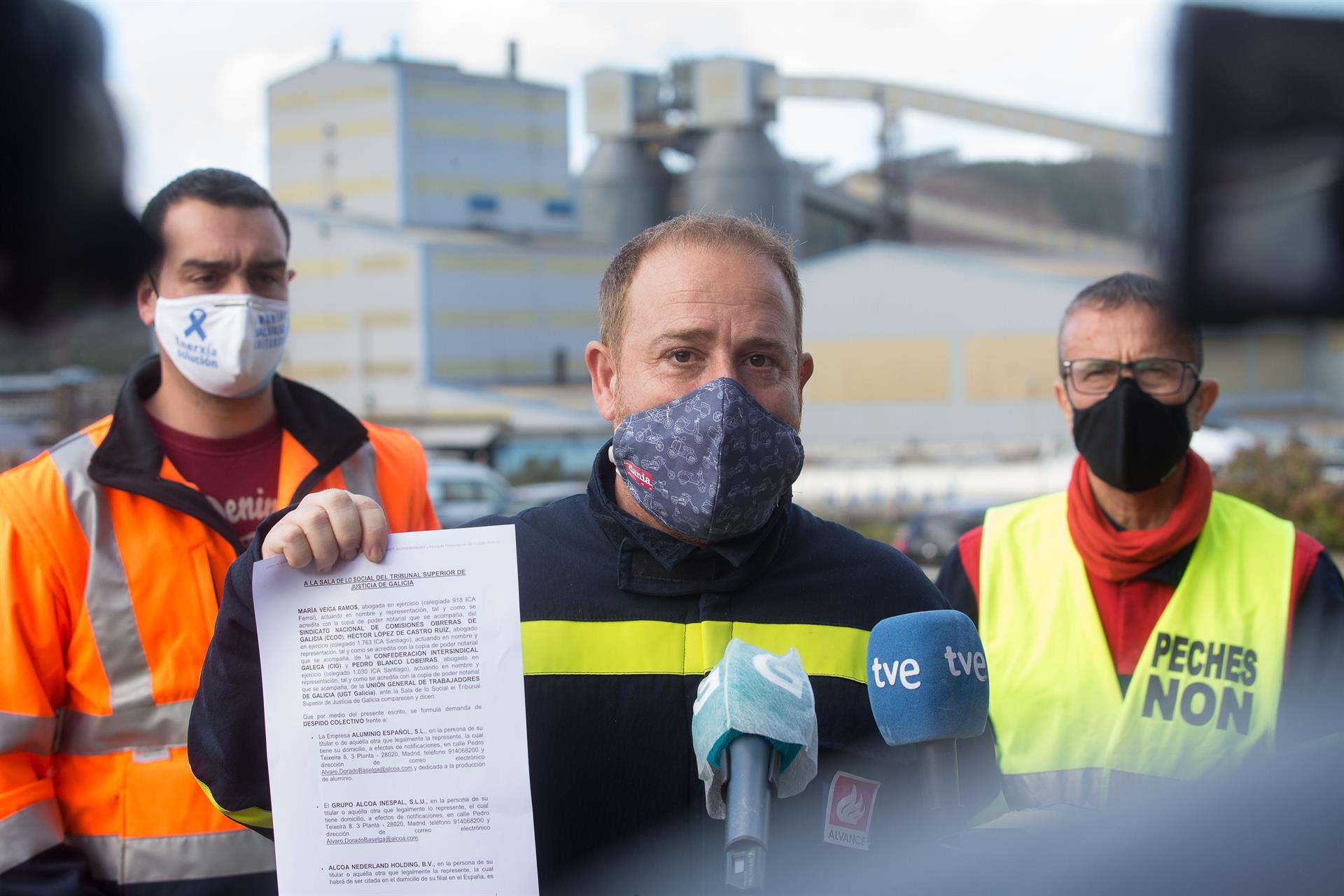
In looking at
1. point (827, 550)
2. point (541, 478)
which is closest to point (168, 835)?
point (827, 550)

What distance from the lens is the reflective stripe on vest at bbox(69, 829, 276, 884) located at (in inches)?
106

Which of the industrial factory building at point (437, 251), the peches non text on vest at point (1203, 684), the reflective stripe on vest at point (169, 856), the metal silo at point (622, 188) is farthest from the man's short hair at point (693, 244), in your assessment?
the metal silo at point (622, 188)

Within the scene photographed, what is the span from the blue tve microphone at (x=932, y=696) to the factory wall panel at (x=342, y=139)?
39.6 metres

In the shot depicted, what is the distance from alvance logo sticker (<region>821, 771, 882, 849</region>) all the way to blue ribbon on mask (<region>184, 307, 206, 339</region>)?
6.47 ft

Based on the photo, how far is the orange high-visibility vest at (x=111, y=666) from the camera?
8.71 ft

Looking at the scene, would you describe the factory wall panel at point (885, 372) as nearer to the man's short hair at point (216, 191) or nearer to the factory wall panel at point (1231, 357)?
the man's short hair at point (216, 191)

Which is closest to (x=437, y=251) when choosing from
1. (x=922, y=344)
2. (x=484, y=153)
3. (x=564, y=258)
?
(x=564, y=258)

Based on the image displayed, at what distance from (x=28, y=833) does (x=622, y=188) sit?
40.9 meters

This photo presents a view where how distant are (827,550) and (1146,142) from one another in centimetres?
164

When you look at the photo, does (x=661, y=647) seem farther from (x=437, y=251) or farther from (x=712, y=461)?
(x=437, y=251)

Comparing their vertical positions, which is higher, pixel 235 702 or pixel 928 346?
pixel 928 346

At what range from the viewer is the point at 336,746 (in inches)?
79.7

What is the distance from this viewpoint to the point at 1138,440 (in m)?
3.15

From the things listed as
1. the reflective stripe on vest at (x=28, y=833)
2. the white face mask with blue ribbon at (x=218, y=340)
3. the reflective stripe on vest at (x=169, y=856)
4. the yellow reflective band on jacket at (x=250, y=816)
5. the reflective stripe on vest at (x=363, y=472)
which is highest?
the white face mask with blue ribbon at (x=218, y=340)
